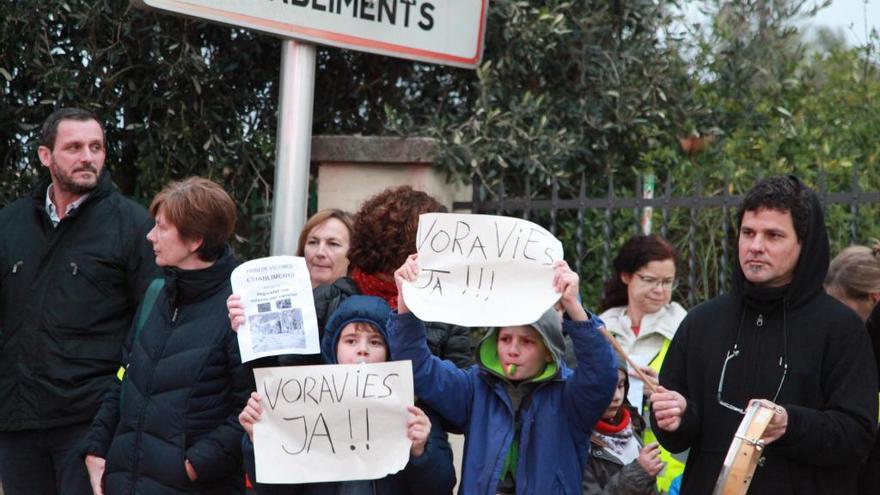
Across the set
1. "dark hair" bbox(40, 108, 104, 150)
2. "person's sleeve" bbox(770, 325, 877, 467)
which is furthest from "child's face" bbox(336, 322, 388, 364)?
"dark hair" bbox(40, 108, 104, 150)

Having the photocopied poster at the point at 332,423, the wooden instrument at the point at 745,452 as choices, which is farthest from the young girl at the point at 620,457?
the photocopied poster at the point at 332,423

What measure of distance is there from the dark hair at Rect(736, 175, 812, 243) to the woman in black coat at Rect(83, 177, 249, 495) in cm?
180

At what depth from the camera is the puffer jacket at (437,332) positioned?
173 inches

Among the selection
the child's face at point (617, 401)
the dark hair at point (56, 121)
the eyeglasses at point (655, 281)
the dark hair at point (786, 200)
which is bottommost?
the child's face at point (617, 401)

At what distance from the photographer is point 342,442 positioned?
13.4 ft

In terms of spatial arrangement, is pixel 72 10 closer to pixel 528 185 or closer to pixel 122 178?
pixel 122 178

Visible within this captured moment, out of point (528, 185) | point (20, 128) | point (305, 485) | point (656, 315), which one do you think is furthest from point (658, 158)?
point (305, 485)

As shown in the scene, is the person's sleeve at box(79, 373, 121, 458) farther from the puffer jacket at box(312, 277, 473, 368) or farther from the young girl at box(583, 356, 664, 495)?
the young girl at box(583, 356, 664, 495)

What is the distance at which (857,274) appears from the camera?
14.8ft

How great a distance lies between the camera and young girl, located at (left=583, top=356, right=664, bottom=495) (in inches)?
161

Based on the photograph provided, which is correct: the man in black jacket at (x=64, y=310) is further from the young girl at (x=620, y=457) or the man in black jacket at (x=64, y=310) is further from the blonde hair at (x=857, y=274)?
the blonde hair at (x=857, y=274)

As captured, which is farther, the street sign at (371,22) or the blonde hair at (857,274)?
the street sign at (371,22)

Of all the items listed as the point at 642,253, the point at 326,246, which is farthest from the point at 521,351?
the point at 642,253

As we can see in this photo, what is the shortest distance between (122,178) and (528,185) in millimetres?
2439
